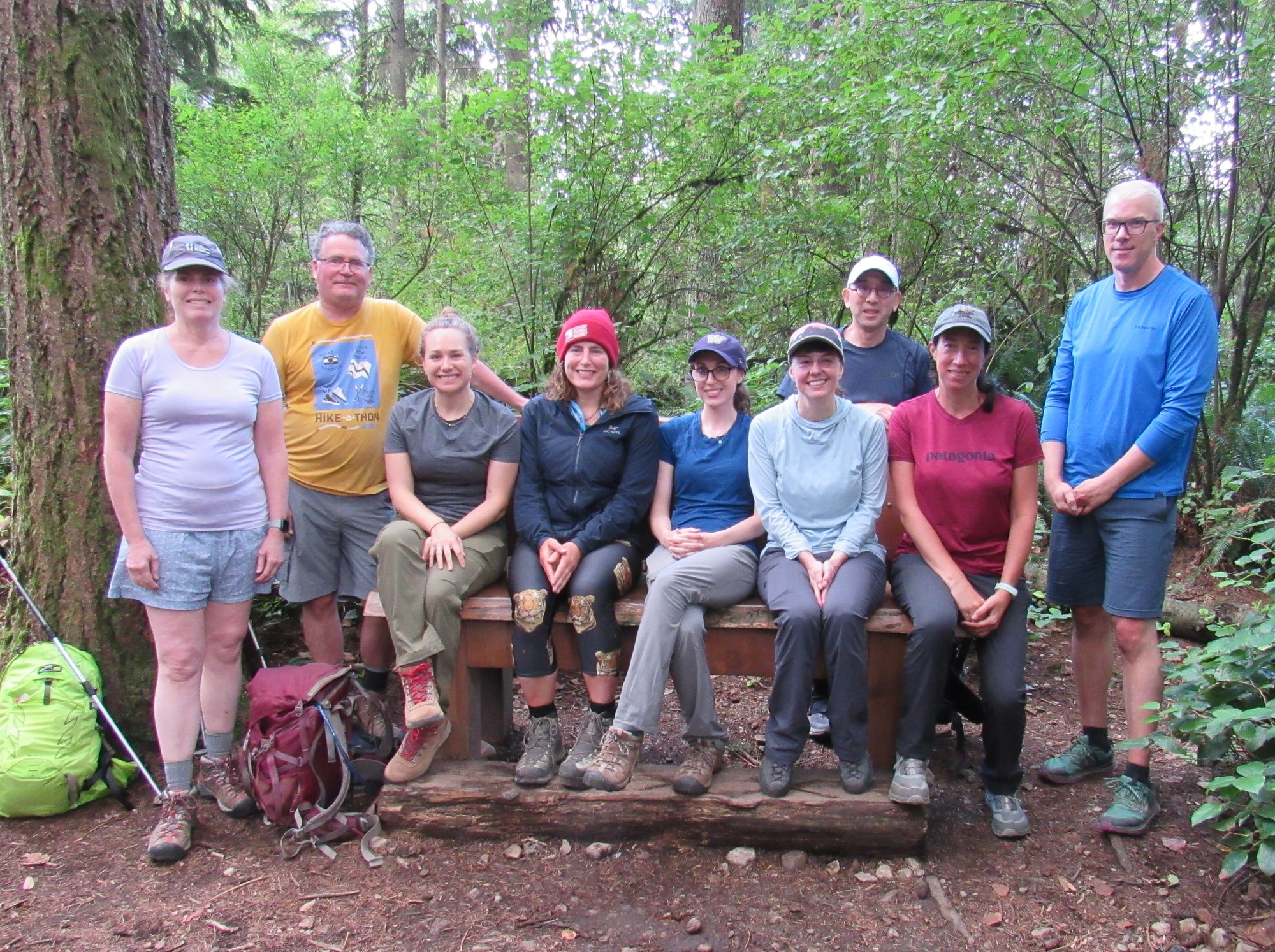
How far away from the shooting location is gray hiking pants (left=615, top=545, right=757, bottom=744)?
3.08 meters

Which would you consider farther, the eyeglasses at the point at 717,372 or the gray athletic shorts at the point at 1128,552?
the eyeglasses at the point at 717,372

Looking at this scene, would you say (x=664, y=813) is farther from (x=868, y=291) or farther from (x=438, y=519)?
(x=868, y=291)

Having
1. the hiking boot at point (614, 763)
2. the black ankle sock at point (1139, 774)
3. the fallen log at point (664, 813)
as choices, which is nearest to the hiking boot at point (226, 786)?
the fallen log at point (664, 813)

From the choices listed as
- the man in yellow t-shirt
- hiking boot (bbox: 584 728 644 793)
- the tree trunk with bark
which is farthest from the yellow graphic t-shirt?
hiking boot (bbox: 584 728 644 793)

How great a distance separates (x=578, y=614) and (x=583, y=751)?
52cm

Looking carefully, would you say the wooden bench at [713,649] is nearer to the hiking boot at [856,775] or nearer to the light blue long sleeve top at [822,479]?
the hiking boot at [856,775]

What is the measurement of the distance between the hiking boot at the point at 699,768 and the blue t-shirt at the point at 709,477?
0.85 metres

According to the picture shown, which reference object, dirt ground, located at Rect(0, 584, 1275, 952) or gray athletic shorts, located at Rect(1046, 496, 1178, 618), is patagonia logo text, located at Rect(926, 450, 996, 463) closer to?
gray athletic shorts, located at Rect(1046, 496, 1178, 618)

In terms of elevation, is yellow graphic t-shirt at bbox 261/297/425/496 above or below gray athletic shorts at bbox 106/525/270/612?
above

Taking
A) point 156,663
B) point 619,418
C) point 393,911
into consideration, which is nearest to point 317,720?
point 393,911

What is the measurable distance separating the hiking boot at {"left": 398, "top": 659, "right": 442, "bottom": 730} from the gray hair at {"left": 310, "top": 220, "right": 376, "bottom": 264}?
71.0 inches

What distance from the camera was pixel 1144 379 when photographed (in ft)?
10.1

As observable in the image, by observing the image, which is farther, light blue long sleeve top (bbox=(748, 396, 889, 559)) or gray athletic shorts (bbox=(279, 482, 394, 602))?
gray athletic shorts (bbox=(279, 482, 394, 602))

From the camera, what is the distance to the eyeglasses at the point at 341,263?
Result: 11.9ft
